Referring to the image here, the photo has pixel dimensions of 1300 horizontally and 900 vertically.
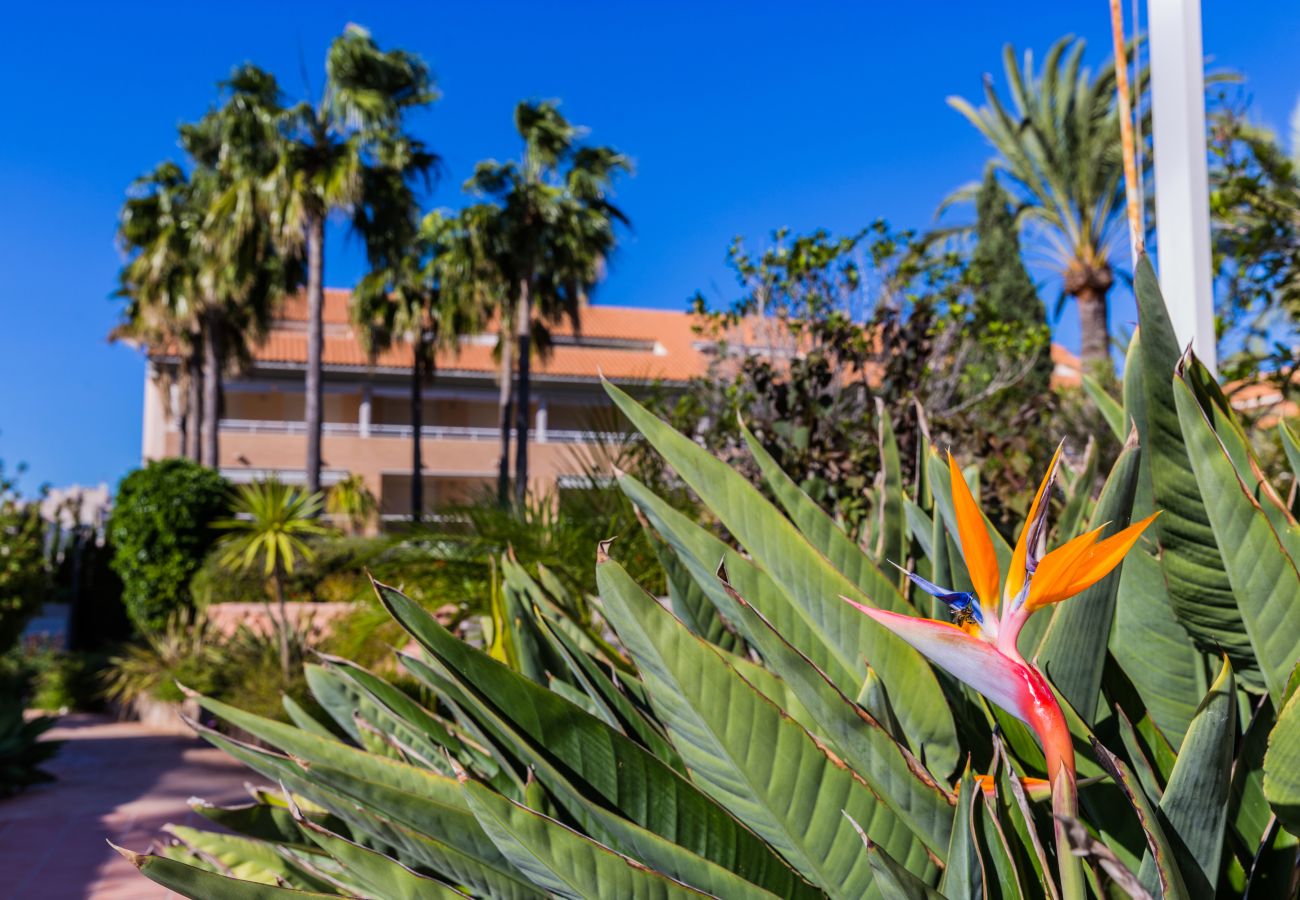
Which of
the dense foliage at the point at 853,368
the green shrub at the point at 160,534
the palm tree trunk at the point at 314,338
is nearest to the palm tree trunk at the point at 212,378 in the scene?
the palm tree trunk at the point at 314,338

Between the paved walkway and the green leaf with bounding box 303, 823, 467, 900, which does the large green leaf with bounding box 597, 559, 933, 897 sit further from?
the paved walkway

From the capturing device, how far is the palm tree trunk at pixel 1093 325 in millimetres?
16047

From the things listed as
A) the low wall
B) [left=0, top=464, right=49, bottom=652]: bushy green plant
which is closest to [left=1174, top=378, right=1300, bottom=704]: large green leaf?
the low wall

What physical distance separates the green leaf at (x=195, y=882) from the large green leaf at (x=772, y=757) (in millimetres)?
410

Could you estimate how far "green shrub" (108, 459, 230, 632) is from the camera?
1395cm

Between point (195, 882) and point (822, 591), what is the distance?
0.62 m

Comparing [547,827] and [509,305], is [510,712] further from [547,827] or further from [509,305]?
[509,305]

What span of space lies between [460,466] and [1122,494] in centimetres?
2717

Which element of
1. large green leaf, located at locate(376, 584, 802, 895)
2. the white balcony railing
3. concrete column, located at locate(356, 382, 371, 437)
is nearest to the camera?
large green leaf, located at locate(376, 584, 802, 895)

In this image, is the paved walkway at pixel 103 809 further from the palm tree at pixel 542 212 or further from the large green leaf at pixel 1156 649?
the palm tree at pixel 542 212

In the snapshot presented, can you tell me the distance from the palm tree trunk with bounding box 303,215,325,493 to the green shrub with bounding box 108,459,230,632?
5.88 feet

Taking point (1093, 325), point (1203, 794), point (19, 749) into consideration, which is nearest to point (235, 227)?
point (19, 749)

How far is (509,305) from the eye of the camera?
67.4 feet

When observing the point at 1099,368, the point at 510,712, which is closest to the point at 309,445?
the point at 1099,368
